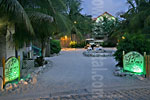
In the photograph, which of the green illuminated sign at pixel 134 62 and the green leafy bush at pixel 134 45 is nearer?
the green illuminated sign at pixel 134 62

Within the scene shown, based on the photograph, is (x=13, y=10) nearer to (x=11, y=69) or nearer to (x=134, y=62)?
(x=11, y=69)

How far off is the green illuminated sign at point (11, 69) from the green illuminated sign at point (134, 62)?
15.1ft

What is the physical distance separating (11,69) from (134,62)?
497 centimetres

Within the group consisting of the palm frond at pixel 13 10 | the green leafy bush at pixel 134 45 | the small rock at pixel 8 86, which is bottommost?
the small rock at pixel 8 86

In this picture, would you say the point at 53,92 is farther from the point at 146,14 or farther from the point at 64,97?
the point at 146,14

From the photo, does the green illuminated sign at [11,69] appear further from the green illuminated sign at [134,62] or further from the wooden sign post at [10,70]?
the green illuminated sign at [134,62]

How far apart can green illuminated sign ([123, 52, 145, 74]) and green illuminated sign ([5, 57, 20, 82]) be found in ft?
15.1

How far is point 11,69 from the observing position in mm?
4898

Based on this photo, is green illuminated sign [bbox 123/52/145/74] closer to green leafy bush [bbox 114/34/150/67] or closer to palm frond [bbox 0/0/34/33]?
green leafy bush [bbox 114/34/150/67]

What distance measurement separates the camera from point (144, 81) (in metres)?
5.56

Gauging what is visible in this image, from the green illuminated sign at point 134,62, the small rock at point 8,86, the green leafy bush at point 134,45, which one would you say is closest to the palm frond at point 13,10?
the small rock at point 8,86

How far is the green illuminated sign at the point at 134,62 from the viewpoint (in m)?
6.18

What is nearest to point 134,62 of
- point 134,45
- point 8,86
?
point 134,45

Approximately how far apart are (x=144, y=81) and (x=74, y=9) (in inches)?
885
